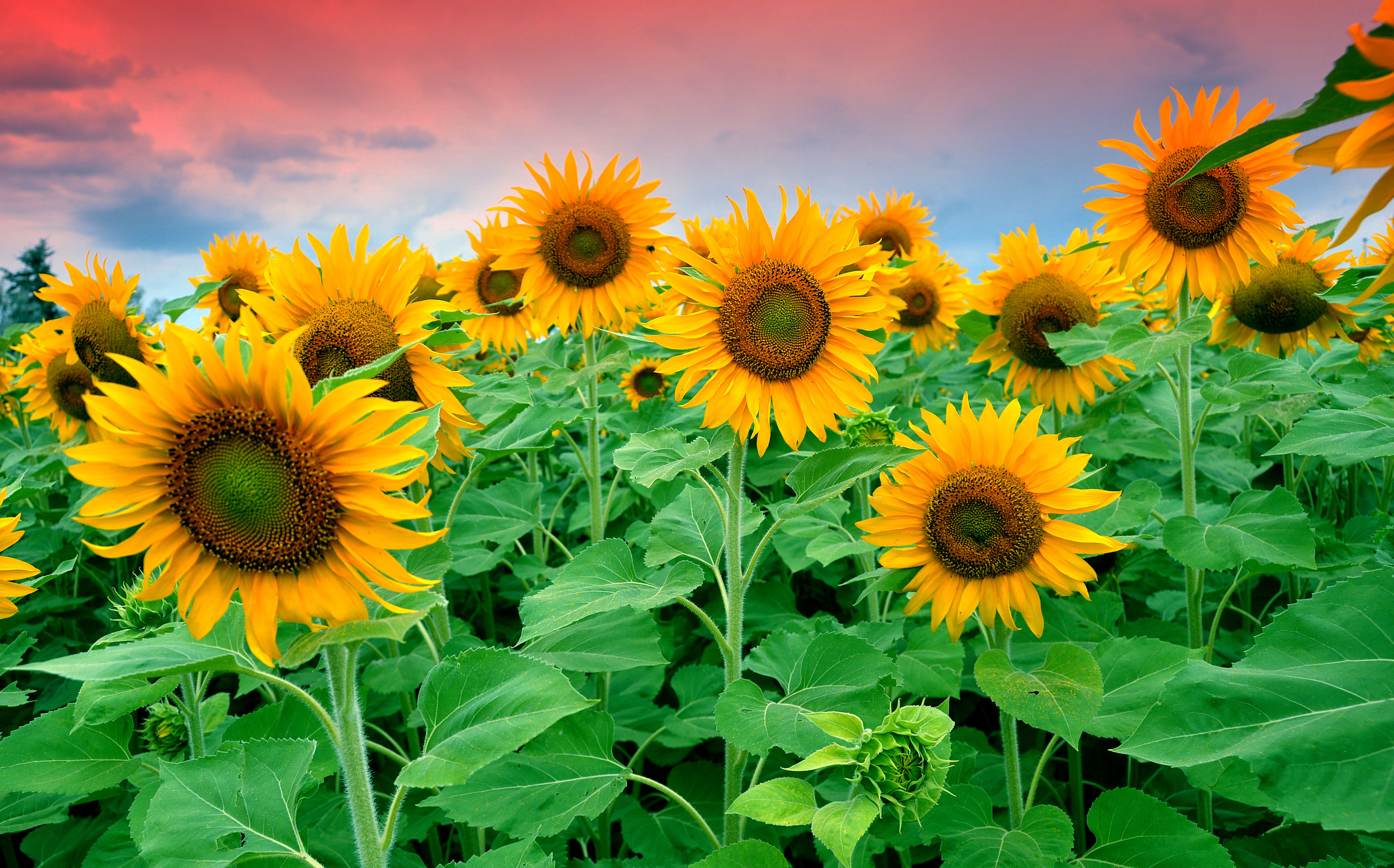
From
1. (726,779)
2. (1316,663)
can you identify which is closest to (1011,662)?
(726,779)

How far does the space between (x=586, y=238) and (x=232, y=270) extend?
2.19 m

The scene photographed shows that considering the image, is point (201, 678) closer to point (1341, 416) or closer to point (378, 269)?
point (378, 269)

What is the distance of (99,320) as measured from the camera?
4.02 metres

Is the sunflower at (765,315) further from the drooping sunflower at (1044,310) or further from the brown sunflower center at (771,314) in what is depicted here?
the drooping sunflower at (1044,310)

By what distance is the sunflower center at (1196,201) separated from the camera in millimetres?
2979

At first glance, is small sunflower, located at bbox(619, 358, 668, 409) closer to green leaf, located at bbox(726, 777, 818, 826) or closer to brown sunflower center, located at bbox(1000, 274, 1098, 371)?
brown sunflower center, located at bbox(1000, 274, 1098, 371)

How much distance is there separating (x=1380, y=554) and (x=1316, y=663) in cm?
138

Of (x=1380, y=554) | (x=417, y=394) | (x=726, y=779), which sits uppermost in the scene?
(x=417, y=394)

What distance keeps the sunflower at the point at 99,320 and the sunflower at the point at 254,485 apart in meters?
2.98

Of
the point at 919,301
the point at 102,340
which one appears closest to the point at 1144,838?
Result: the point at 919,301

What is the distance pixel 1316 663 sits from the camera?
122 cm

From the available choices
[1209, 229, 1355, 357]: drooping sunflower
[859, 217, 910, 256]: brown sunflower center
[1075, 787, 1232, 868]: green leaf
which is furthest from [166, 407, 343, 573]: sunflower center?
[859, 217, 910, 256]: brown sunflower center

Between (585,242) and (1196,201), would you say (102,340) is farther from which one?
(1196,201)

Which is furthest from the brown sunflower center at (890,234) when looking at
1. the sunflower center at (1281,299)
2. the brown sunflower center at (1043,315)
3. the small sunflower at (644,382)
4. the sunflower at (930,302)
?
the sunflower center at (1281,299)
